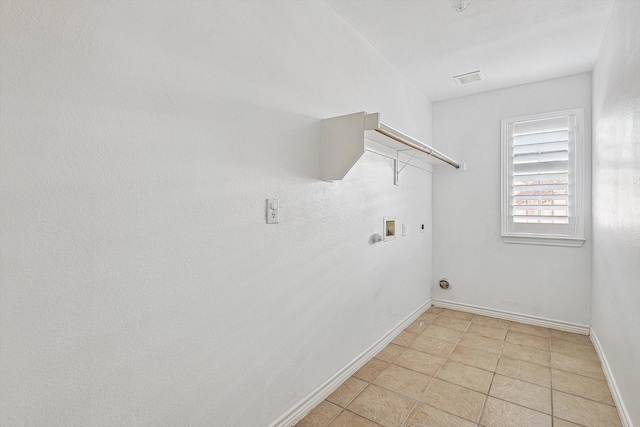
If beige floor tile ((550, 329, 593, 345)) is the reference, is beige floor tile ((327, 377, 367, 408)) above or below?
above

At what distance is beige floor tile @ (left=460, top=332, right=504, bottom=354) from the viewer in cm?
265

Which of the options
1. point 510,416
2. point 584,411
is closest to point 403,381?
point 510,416

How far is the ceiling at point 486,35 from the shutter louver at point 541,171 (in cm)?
47

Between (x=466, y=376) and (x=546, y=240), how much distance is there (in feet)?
5.47

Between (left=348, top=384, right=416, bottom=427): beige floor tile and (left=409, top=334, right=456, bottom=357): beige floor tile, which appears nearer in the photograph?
(left=348, top=384, right=416, bottom=427): beige floor tile

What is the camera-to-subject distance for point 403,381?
2158 mm

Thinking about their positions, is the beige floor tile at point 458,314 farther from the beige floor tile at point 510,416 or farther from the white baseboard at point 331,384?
the beige floor tile at point 510,416

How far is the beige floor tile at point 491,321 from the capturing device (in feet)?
10.4

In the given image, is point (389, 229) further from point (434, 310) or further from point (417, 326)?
point (434, 310)

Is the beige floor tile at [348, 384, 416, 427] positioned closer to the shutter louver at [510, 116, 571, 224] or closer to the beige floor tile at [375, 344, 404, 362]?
the beige floor tile at [375, 344, 404, 362]

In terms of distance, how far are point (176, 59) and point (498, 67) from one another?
8.84 feet

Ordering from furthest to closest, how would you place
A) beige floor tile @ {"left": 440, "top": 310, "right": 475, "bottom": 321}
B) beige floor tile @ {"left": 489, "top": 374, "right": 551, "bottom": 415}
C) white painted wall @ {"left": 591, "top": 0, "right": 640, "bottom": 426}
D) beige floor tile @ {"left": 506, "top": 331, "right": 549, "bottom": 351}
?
beige floor tile @ {"left": 440, "top": 310, "right": 475, "bottom": 321} < beige floor tile @ {"left": 506, "top": 331, "right": 549, "bottom": 351} < beige floor tile @ {"left": 489, "top": 374, "right": 551, "bottom": 415} < white painted wall @ {"left": 591, "top": 0, "right": 640, "bottom": 426}

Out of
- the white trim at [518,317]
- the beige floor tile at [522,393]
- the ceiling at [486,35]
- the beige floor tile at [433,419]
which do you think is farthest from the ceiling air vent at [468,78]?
the beige floor tile at [433,419]

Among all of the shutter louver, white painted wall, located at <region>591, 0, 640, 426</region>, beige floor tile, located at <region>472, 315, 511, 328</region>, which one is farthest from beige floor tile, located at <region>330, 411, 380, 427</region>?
the shutter louver
